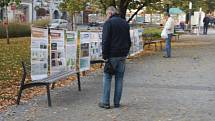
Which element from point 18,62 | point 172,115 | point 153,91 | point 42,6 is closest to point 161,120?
point 172,115

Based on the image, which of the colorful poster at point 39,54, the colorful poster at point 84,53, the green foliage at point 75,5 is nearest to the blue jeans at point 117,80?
the colorful poster at point 39,54

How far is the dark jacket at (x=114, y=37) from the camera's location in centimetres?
980

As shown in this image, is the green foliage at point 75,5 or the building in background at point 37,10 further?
the building in background at point 37,10

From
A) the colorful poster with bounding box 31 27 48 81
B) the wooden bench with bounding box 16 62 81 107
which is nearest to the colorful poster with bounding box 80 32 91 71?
the wooden bench with bounding box 16 62 81 107

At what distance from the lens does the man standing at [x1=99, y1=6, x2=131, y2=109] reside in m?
9.82

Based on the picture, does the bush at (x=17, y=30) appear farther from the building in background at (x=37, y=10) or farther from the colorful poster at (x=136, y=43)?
the building in background at (x=37, y=10)

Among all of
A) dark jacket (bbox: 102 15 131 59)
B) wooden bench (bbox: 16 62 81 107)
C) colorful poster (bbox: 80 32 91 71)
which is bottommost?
wooden bench (bbox: 16 62 81 107)

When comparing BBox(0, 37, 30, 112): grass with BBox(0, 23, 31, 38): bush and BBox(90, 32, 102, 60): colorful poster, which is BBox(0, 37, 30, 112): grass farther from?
BBox(0, 23, 31, 38): bush

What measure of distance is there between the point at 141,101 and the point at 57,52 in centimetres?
203

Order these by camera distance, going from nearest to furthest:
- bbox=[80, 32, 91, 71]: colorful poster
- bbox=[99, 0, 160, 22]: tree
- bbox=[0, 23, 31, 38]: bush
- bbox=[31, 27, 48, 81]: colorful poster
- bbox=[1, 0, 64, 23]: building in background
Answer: bbox=[31, 27, 48, 81]: colorful poster → bbox=[80, 32, 91, 71]: colorful poster → bbox=[99, 0, 160, 22]: tree → bbox=[0, 23, 31, 38]: bush → bbox=[1, 0, 64, 23]: building in background

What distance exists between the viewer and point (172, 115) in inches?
369

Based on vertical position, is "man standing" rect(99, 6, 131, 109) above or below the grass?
above

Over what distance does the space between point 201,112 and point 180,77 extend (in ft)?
18.3

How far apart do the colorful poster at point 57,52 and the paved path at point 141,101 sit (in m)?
0.62
